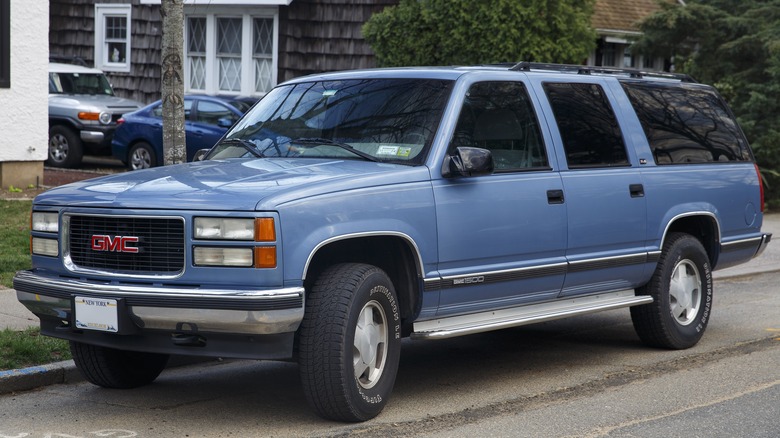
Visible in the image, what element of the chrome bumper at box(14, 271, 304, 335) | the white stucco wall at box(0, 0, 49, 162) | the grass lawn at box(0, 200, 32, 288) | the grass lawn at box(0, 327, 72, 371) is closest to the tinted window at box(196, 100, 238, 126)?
the white stucco wall at box(0, 0, 49, 162)

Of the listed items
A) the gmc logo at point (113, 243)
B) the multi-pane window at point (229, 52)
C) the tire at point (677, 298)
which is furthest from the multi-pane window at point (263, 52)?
the gmc logo at point (113, 243)

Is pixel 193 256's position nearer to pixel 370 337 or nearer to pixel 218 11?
pixel 370 337

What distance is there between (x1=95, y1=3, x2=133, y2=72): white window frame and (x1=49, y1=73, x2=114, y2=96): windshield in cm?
365

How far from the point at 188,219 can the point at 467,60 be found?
42.0 ft

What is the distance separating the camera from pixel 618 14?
24188mm

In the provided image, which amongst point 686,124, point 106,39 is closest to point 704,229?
point 686,124

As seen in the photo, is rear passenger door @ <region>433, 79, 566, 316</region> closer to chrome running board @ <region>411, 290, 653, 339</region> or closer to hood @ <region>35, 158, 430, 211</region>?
chrome running board @ <region>411, 290, 653, 339</region>

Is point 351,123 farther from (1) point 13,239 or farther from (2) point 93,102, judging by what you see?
(2) point 93,102

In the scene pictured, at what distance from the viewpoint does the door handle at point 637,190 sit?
7.83 m

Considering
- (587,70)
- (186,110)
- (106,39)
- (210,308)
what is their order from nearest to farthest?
(210,308)
(587,70)
(186,110)
(106,39)

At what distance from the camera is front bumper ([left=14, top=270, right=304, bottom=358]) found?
5.59m

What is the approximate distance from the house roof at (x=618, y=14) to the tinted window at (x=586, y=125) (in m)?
15.2

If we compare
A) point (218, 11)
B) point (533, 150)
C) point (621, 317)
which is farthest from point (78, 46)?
point (533, 150)

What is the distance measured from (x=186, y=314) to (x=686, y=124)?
4.48 meters
